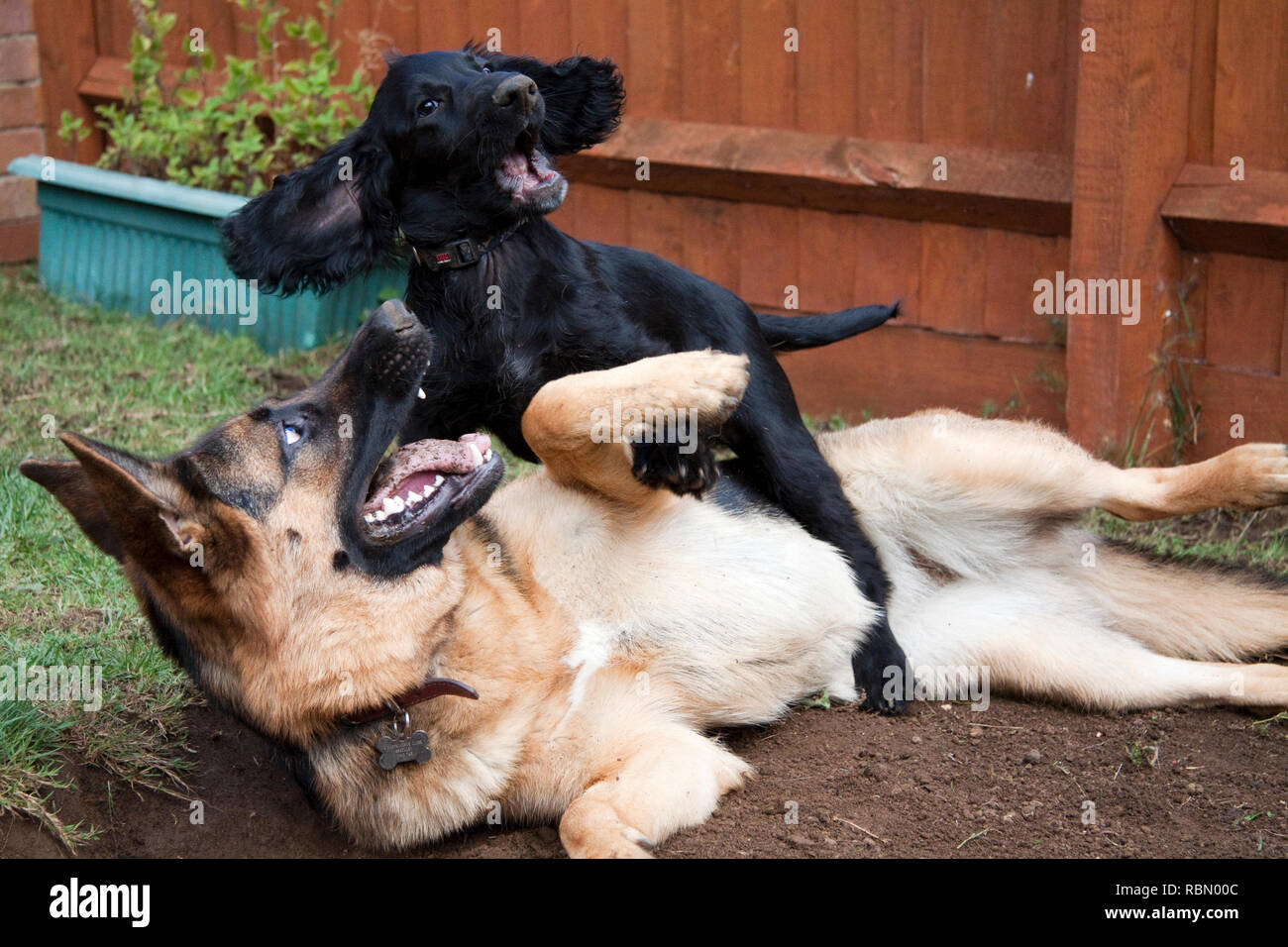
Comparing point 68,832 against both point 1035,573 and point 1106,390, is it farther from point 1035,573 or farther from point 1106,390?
point 1106,390

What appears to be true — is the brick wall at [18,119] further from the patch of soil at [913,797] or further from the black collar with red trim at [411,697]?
the black collar with red trim at [411,697]

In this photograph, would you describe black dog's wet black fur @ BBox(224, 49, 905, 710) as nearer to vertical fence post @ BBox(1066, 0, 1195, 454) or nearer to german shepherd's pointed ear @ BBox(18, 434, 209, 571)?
german shepherd's pointed ear @ BBox(18, 434, 209, 571)

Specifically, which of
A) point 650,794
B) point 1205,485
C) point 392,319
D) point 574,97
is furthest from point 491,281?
point 1205,485

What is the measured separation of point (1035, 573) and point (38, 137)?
7.52m

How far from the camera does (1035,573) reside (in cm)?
416

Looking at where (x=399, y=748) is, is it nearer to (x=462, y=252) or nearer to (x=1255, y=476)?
(x=462, y=252)

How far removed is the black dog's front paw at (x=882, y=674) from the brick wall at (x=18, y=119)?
23.7ft

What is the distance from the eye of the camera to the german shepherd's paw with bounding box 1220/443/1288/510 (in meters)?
3.83

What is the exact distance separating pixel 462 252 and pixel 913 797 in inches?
75.5

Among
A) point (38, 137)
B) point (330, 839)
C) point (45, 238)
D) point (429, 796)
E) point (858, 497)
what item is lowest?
point (330, 839)

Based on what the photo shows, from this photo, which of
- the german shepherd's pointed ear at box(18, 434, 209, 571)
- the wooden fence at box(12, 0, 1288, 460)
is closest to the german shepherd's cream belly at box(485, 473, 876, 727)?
the german shepherd's pointed ear at box(18, 434, 209, 571)

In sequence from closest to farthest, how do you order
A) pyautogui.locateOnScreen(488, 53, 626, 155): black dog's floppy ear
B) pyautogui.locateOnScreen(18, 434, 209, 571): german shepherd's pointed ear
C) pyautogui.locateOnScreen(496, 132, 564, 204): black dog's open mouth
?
pyautogui.locateOnScreen(18, 434, 209, 571): german shepherd's pointed ear < pyautogui.locateOnScreen(496, 132, 564, 204): black dog's open mouth < pyautogui.locateOnScreen(488, 53, 626, 155): black dog's floppy ear

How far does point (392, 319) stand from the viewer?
3248mm

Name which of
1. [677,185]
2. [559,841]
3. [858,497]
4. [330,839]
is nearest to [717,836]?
[559,841]
